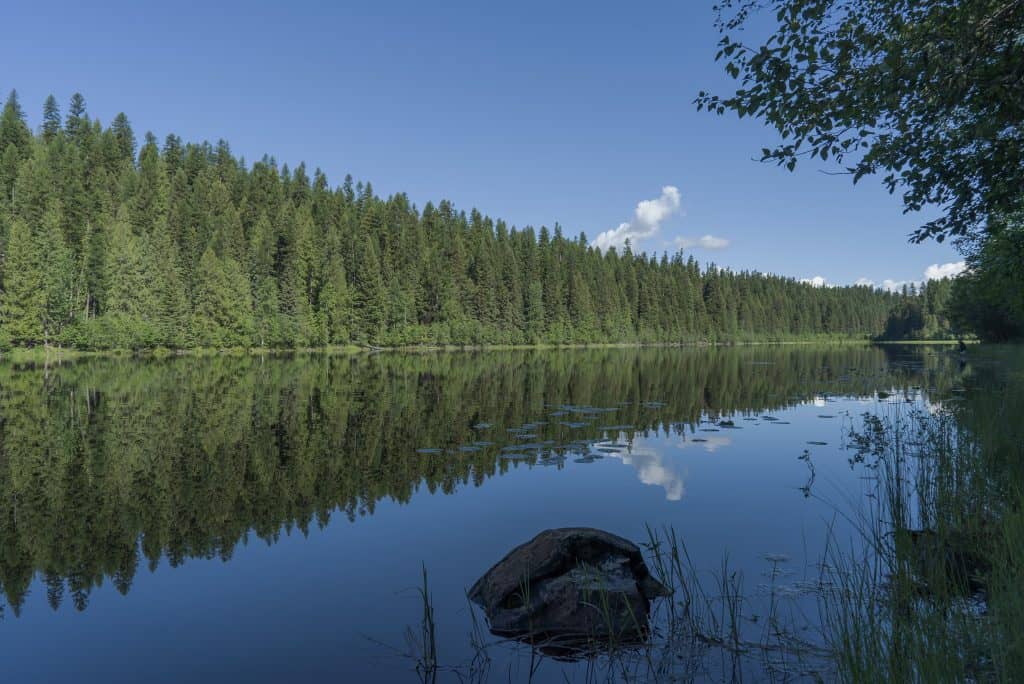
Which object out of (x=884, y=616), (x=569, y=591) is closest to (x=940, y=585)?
(x=884, y=616)

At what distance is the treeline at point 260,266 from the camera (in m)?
61.2

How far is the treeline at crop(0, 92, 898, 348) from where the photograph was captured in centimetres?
6125

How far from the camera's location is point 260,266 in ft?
265

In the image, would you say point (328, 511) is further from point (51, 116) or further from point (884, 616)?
point (51, 116)

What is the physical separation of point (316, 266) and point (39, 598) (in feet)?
270

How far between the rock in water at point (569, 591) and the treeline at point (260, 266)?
61.8 m

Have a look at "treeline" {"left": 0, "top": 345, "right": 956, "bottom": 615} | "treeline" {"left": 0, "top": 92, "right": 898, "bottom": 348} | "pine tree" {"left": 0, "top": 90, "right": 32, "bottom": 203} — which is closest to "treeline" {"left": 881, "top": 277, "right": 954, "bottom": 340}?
"treeline" {"left": 0, "top": 92, "right": 898, "bottom": 348}

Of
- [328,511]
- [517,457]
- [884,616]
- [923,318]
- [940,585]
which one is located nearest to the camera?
[884,616]

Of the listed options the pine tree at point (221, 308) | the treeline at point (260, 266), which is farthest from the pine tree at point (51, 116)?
the pine tree at point (221, 308)

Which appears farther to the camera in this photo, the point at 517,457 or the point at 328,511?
the point at 517,457

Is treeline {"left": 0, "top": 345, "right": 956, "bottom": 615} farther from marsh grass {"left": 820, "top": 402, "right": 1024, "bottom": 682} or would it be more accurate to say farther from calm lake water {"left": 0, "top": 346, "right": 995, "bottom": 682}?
marsh grass {"left": 820, "top": 402, "right": 1024, "bottom": 682}

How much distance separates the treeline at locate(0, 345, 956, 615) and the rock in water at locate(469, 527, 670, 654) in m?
4.45

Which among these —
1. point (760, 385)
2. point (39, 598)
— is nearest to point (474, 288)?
point (760, 385)

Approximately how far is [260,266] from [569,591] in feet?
273
